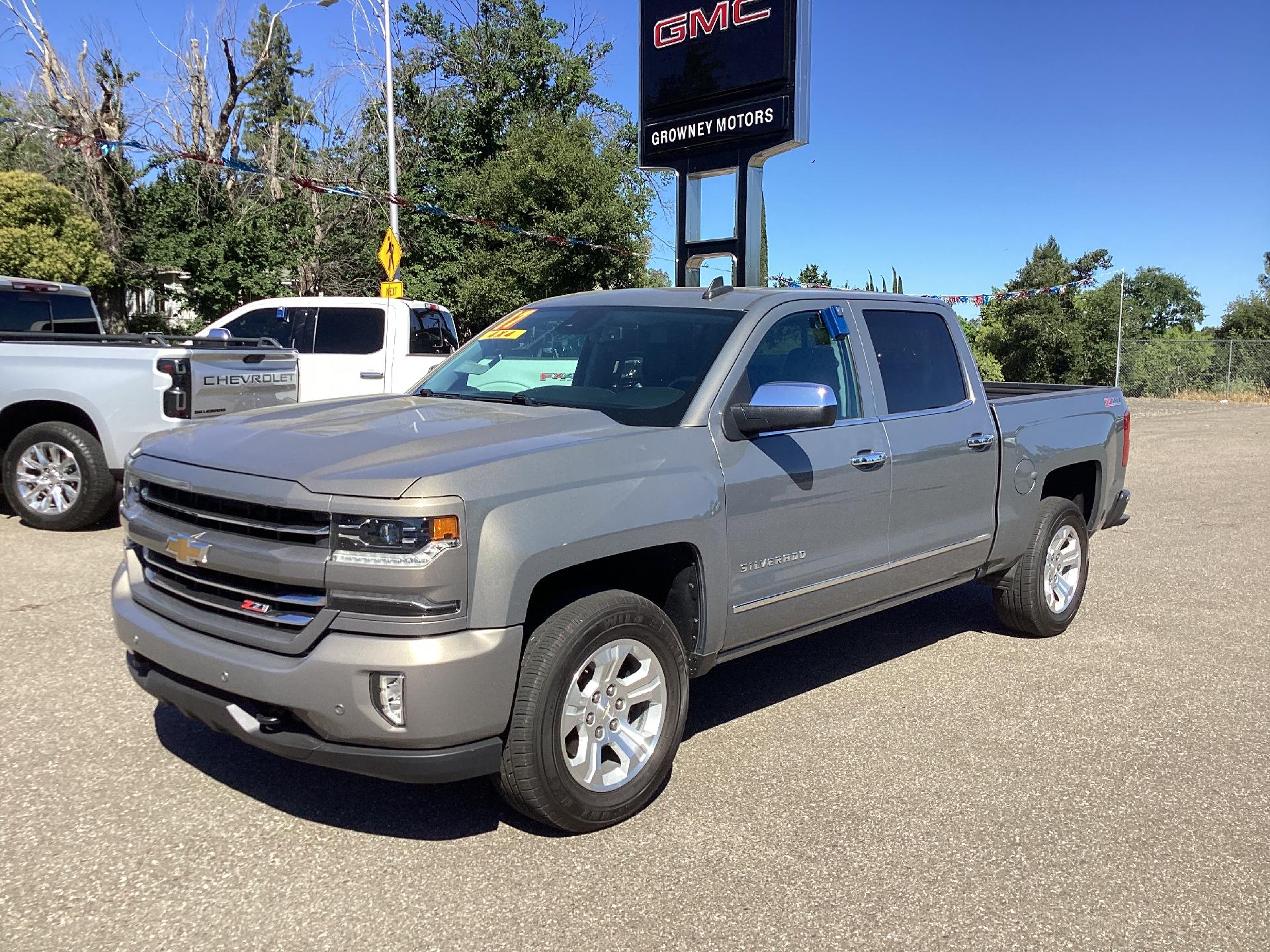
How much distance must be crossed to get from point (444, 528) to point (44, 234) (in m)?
23.2

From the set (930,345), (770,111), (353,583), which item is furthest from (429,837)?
(770,111)

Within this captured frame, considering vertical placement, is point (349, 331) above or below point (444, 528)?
above

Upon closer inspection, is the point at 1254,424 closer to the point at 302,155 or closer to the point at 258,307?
the point at 258,307

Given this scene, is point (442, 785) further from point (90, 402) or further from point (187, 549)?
point (90, 402)

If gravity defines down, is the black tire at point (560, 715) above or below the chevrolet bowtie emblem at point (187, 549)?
below

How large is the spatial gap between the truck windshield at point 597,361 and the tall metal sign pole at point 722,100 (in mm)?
8571

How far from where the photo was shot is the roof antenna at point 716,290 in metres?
4.65

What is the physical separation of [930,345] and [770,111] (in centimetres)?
944

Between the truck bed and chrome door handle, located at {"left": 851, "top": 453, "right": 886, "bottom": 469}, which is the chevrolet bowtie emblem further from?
the truck bed

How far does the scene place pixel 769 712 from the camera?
4.73 m

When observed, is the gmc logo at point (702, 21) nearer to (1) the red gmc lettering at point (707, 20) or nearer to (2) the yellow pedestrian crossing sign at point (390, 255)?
(1) the red gmc lettering at point (707, 20)

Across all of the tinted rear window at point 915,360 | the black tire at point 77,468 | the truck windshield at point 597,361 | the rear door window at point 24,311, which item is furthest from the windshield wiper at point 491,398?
the rear door window at point 24,311

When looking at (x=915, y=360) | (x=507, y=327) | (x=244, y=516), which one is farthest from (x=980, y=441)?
(x=244, y=516)

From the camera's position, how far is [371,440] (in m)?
3.48
